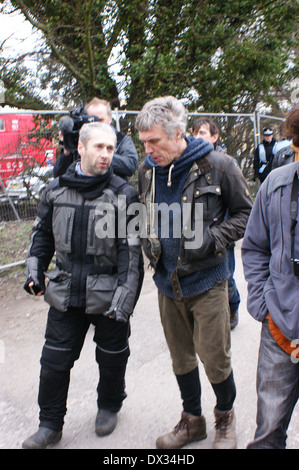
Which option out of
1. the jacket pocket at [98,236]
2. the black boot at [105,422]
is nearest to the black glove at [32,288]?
the jacket pocket at [98,236]

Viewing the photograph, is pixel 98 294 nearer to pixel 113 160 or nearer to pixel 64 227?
pixel 64 227

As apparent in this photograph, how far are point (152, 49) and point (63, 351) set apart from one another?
7.29m

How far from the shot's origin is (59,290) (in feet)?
9.17

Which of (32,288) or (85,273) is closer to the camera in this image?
(85,273)

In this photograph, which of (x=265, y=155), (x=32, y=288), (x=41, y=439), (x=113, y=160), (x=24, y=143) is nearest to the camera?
(x=41, y=439)

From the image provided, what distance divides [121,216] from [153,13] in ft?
24.6

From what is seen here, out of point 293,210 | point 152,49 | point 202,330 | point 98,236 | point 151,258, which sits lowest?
point 202,330

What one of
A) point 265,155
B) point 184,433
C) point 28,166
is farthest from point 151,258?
point 265,155

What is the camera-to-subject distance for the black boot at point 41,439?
277 cm

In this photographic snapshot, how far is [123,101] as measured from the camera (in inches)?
372

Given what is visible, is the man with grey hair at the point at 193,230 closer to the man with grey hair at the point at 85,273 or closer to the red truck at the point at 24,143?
the man with grey hair at the point at 85,273

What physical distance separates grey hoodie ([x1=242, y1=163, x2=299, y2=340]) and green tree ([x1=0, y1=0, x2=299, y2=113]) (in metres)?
7.14
